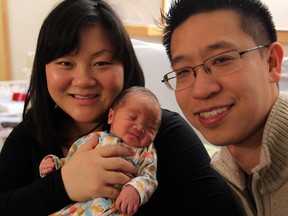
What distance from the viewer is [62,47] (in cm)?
125

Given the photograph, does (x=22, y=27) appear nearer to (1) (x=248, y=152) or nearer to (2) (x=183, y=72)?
(2) (x=183, y=72)

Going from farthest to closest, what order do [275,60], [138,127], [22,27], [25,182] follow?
1. [22,27]
2. [25,182]
3. [138,127]
4. [275,60]

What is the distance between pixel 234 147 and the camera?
47.1 inches

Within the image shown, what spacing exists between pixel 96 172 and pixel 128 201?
171mm

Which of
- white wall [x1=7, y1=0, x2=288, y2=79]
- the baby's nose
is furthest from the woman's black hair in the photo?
white wall [x1=7, y1=0, x2=288, y2=79]

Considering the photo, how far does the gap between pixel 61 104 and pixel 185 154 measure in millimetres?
512

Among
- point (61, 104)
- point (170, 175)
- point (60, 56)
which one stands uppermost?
point (60, 56)

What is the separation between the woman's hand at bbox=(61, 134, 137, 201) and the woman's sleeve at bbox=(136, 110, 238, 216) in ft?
0.59

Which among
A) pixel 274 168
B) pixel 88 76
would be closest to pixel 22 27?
pixel 88 76

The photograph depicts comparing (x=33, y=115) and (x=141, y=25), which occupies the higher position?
(x=141, y=25)

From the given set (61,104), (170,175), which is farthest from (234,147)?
(61,104)

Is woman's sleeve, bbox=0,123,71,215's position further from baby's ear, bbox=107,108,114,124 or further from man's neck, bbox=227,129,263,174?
man's neck, bbox=227,129,263,174

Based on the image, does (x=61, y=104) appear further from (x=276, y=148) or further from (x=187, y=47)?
(x=276, y=148)

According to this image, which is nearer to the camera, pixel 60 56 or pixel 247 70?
pixel 247 70
